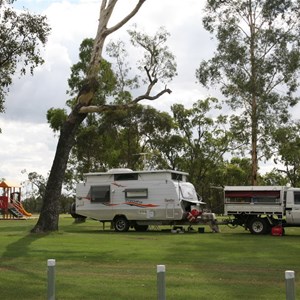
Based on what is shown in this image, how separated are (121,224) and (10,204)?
66.7 feet

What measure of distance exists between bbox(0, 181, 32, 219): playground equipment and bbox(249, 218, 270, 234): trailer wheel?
1020 inches

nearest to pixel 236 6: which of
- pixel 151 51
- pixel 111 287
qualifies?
pixel 151 51

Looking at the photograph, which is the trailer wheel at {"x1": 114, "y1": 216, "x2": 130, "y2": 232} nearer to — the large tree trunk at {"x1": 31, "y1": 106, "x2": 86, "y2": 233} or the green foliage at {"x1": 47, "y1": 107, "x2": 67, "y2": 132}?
the large tree trunk at {"x1": 31, "y1": 106, "x2": 86, "y2": 233}

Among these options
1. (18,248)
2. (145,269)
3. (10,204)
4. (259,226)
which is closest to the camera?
(145,269)

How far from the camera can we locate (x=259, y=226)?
26547mm

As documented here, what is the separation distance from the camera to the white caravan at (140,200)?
28719 mm

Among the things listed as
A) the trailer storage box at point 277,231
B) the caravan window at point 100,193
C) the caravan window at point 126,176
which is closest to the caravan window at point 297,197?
the trailer storage box at point 277,231

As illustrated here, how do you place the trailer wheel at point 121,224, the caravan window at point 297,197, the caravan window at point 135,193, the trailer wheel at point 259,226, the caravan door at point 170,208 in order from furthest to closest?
the trailer wheel at point 121,224 < the caravan window at point 135,193 < the caravan door at point 170,208 < the trailer wheel at point 259,226 < the caravan window at point 297,197

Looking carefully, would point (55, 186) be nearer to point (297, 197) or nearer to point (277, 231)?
point (277, 231)

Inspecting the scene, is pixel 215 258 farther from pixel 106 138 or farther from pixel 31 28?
pixel 106 138

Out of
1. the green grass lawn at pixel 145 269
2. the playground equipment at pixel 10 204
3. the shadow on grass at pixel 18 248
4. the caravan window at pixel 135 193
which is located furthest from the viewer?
the playground equipment at pixel 10 204

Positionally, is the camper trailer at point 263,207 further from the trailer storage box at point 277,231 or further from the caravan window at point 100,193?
the caravan window at point 100,193

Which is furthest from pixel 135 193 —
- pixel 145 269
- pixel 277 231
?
pixel 145 269

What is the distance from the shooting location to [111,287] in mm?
10609
